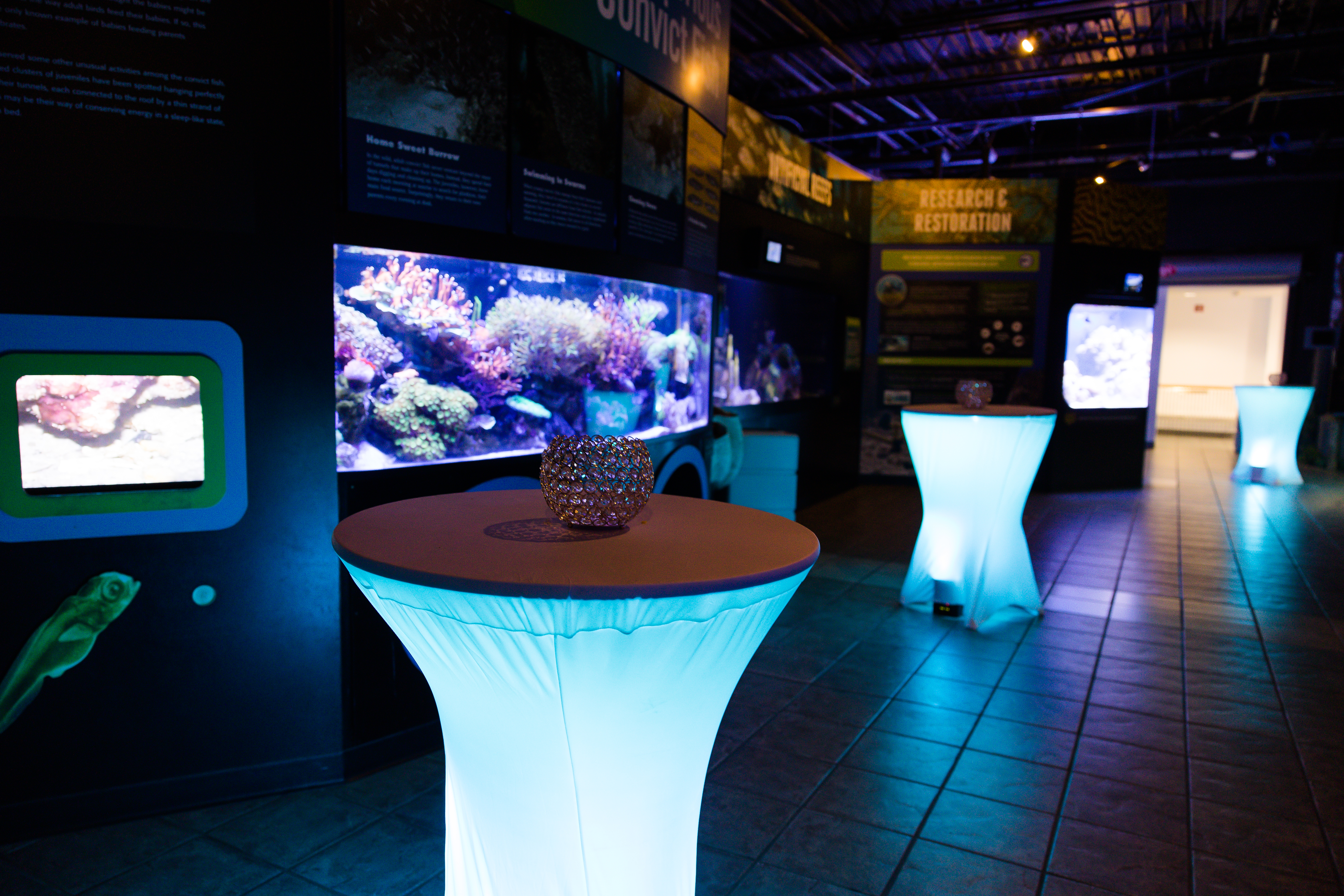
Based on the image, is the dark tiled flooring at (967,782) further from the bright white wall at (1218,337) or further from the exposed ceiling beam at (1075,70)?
the bright white wall at (1218,337)

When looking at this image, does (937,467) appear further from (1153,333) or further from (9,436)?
(1153,333)

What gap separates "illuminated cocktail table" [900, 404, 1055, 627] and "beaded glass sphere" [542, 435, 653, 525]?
2917mm

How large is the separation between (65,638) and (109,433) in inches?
23.7

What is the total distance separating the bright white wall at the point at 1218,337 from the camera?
48.6ft

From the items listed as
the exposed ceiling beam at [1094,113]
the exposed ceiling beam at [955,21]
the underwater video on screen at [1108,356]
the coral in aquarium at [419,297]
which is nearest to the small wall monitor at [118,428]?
the coral in aquarium at [419,297]

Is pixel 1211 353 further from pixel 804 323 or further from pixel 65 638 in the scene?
pixel 65 638

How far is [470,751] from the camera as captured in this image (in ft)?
5.03

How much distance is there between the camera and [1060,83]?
991 centimetres

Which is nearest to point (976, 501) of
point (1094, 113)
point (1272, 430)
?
point (1094, 113)

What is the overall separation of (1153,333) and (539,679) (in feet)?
33.3

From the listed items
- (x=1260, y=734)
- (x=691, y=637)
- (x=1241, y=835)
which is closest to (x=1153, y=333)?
(x=1260, y=734)

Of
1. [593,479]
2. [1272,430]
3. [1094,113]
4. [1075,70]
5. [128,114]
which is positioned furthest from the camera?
[1272,430]

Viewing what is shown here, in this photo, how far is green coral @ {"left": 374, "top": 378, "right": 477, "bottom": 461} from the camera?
2732 millimetres

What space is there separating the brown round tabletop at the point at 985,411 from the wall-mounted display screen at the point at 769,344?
1809 millimetres
